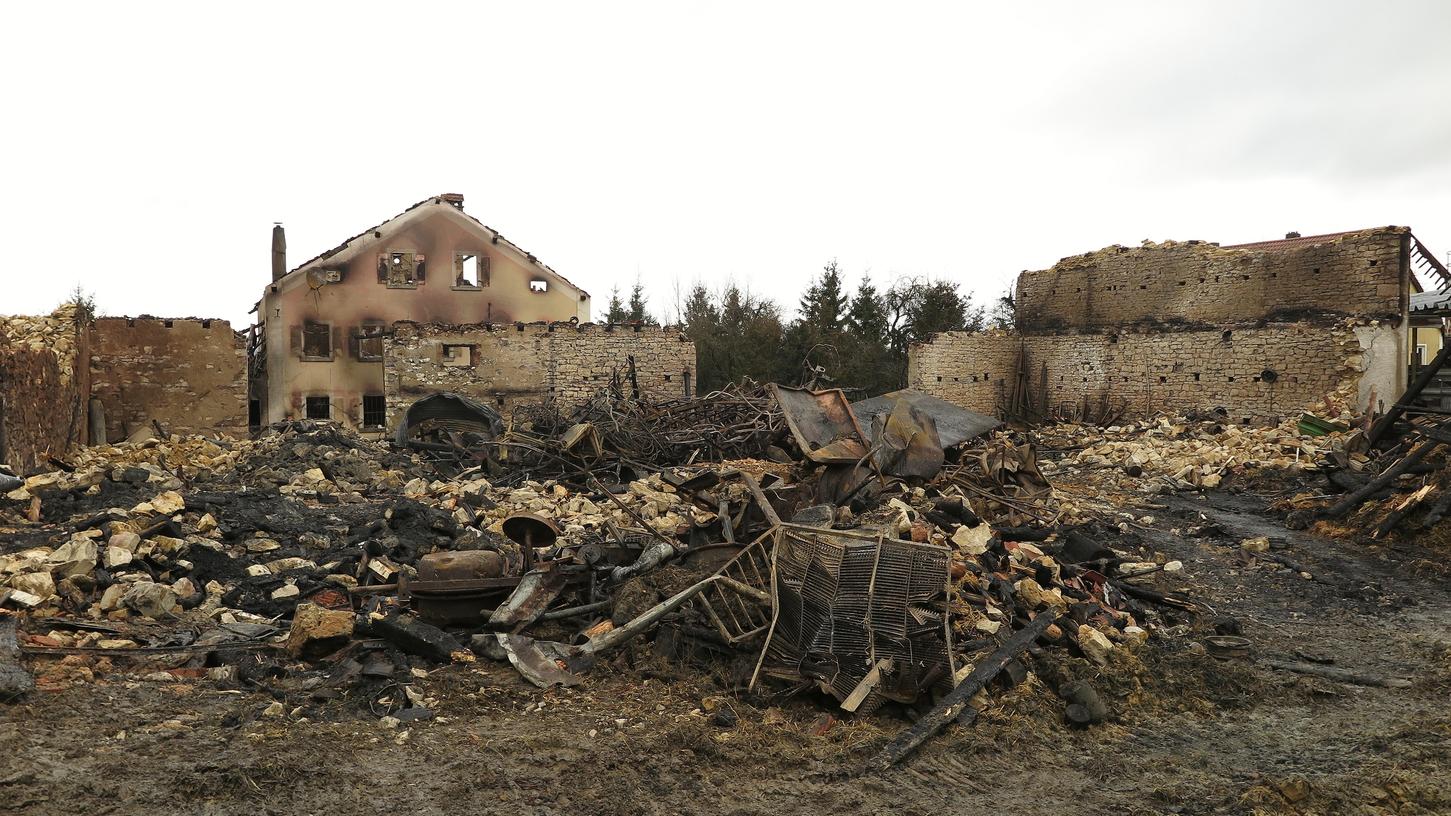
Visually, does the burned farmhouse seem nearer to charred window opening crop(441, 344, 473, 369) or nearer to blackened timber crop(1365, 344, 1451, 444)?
blackened timber crop(1365, 344, 1451, 444)

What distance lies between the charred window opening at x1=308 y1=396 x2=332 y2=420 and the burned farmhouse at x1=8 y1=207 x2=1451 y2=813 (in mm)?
7316

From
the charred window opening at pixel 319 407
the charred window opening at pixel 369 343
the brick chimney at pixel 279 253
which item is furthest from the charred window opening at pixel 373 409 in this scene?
the brick chimney at pixel 279 253

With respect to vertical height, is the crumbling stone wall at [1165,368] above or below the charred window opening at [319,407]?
above

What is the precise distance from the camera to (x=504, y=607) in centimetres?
692

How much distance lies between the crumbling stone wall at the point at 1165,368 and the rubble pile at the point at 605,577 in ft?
35.8

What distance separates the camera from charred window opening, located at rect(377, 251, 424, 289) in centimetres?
2523

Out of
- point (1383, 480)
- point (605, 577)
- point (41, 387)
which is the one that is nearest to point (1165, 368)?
point (1383, 480)

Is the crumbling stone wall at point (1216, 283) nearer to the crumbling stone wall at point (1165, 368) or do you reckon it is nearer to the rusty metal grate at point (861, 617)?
the crumbling stone wall at point (1165, 368)

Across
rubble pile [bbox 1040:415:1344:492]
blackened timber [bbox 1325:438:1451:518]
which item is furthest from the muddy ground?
rubble pile [bbox 1040:415:1344:492]

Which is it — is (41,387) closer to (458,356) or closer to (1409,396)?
(458,356)

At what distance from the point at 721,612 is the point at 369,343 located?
21.0 metres

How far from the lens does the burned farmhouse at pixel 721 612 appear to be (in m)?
4.96

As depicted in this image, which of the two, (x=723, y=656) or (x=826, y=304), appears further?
(x=826, y=304)

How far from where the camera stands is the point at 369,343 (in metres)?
25.0
